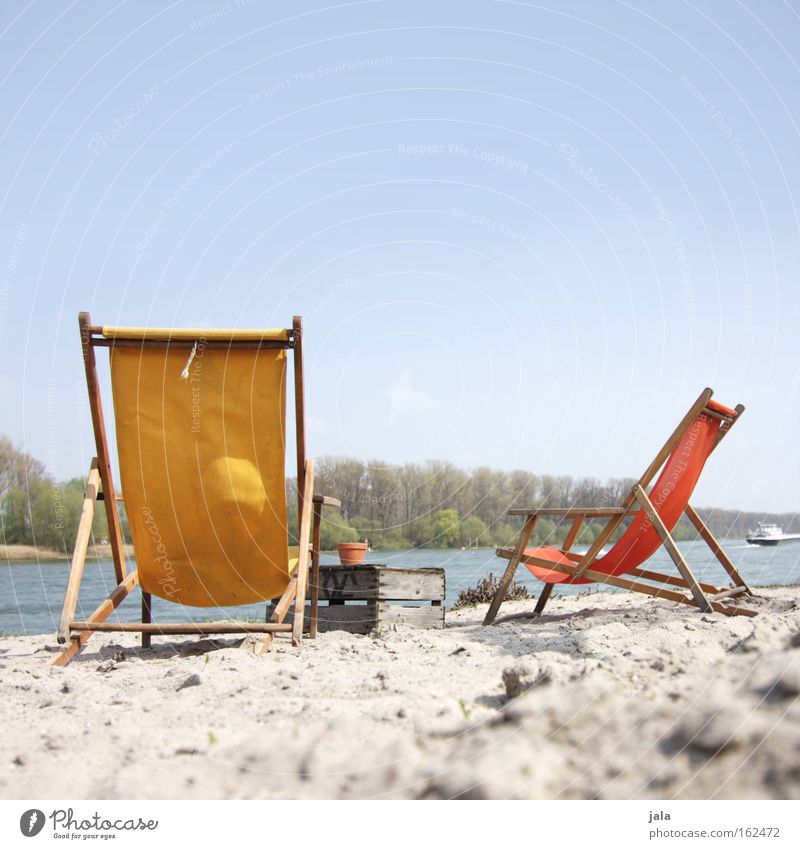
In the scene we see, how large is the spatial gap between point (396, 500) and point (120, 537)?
661 cm

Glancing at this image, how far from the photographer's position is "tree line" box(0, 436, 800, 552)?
9.23 m

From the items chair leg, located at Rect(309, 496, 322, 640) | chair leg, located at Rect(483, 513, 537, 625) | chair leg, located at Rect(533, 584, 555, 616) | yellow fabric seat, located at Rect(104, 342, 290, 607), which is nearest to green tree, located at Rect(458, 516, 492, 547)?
chair leg, located at Rect(533, 584, 555, 616)

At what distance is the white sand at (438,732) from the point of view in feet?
6.29

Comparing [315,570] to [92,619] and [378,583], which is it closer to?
[378,583]

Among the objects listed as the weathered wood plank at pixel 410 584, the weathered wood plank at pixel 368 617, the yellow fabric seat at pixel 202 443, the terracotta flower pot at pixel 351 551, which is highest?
the yellow fabric seat at pixel 202 443

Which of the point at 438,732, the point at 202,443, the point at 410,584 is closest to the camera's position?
the point at 438,732

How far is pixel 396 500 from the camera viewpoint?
11.0m

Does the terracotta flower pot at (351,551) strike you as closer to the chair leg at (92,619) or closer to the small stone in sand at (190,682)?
the chair leg at (92,619)

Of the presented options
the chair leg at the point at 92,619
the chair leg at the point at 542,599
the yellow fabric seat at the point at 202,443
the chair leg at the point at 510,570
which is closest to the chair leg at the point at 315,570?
the yellow fabric seat at the point at 202,443

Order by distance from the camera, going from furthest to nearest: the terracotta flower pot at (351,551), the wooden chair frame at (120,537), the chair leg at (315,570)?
the terracotta flower pot at (351,551), the chair leg at (315,570), the wooden chair frame at (120,537)

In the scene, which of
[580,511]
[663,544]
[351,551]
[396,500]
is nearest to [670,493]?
[663,544]

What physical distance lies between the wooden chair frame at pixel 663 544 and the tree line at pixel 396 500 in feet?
5.73
